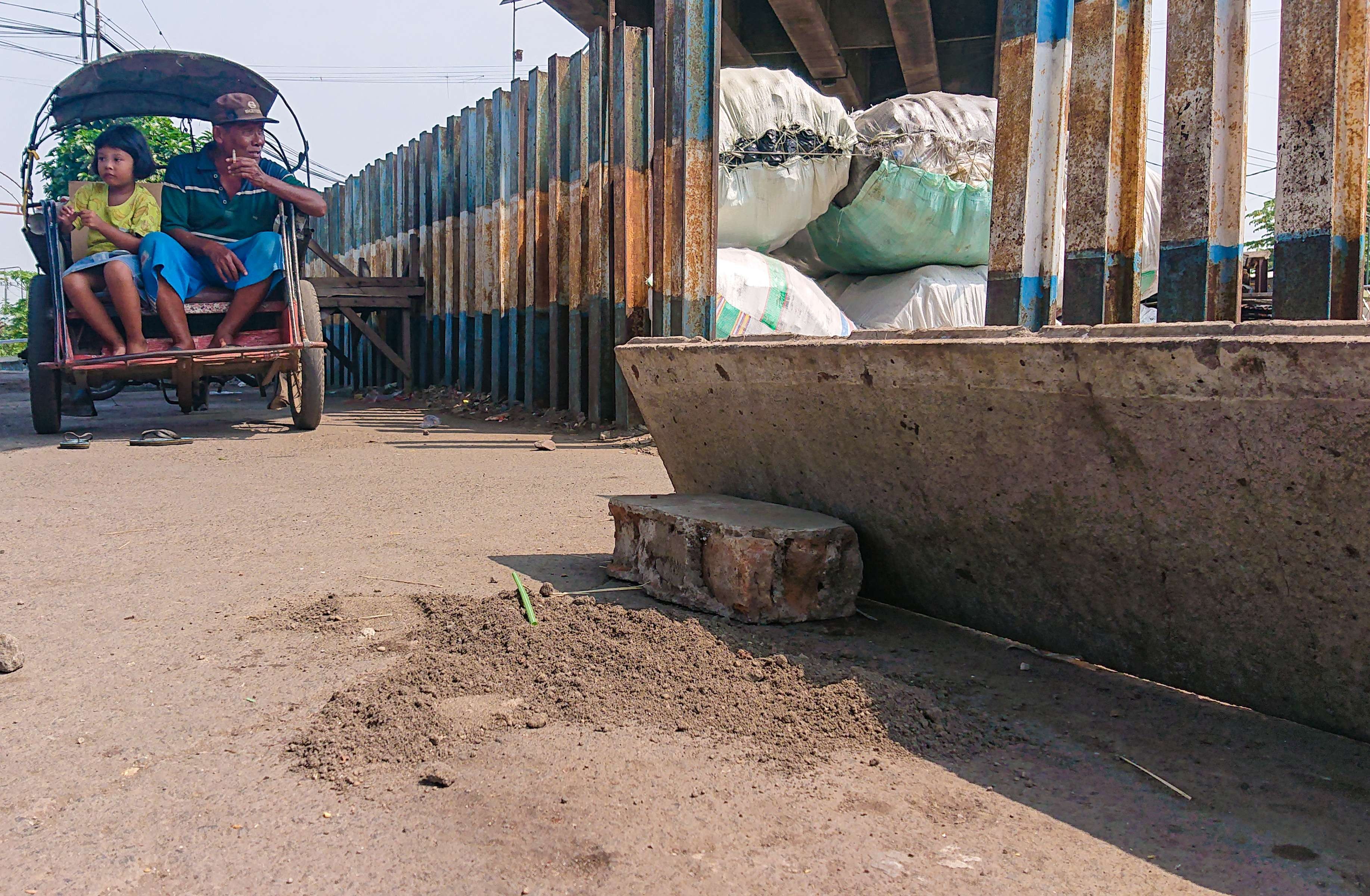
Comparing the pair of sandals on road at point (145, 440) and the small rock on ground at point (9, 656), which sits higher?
the pair of sandals on road at point (145, 440)

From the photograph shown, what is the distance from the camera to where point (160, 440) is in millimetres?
6160

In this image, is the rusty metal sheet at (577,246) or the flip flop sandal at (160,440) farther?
the rusty metal sheet at (577,246)

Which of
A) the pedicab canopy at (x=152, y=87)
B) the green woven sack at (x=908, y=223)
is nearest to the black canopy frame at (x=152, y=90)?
the pedicab canopy at (x=152, y=87)

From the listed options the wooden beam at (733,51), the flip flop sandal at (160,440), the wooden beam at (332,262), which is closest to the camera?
the flip flop sandal at (160,440)

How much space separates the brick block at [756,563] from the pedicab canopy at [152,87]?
19.0ft

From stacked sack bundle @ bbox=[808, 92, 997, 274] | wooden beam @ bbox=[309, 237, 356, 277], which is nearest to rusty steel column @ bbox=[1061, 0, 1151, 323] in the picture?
stacked sack bundle @ bbox=[808, 92, 997, 274]

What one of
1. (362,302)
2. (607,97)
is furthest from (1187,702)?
(362,302)

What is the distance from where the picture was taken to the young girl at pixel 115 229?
599 cm

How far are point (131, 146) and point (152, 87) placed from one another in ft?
2.80

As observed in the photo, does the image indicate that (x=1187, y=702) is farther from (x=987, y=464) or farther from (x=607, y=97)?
(x=607, y=97)

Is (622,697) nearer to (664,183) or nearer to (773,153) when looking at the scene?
(664,183)

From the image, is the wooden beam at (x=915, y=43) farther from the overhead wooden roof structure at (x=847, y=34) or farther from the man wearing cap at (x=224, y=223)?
the man wearing cap at (x=224, y=223)

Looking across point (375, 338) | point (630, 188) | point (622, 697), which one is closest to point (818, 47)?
point (375, 338)

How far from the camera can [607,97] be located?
715 cm
